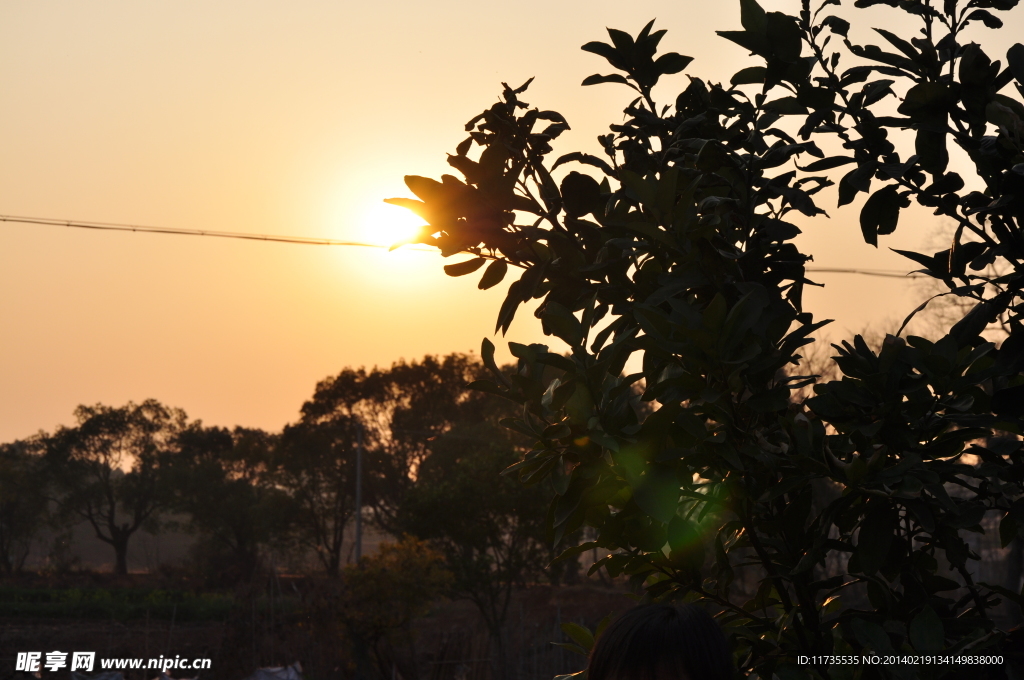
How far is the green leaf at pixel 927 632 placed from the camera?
1.71m

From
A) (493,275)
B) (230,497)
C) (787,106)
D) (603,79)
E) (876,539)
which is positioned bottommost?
(876,539)

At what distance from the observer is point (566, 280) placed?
7.41 feet

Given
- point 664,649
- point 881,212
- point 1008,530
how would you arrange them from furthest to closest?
point 881,212 < point 1008,530 < point 664,649

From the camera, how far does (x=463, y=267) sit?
7.67 feet

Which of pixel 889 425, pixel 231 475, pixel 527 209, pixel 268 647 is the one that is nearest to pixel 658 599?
pixel 889 425

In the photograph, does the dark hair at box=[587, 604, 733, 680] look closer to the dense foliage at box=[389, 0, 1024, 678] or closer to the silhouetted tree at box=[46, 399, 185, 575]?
the dense foliage at box=[389, 0, 1024, 678]

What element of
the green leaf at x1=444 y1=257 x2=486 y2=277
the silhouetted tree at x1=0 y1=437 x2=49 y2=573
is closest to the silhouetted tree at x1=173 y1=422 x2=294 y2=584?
the silhouetted tree at x1=0 y1=437 x2=49 y2=573

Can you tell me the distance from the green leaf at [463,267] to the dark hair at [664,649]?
3.39 feet

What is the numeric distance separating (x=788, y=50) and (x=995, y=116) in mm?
506

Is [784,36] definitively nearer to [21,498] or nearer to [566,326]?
[566,326]

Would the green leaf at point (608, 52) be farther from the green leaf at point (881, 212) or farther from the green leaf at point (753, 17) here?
the green leaf at point (881, 212)

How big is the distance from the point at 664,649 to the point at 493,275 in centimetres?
112

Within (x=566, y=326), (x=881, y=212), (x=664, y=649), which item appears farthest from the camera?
(x=881, y=212)

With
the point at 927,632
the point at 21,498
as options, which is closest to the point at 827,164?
the point at 927,632
